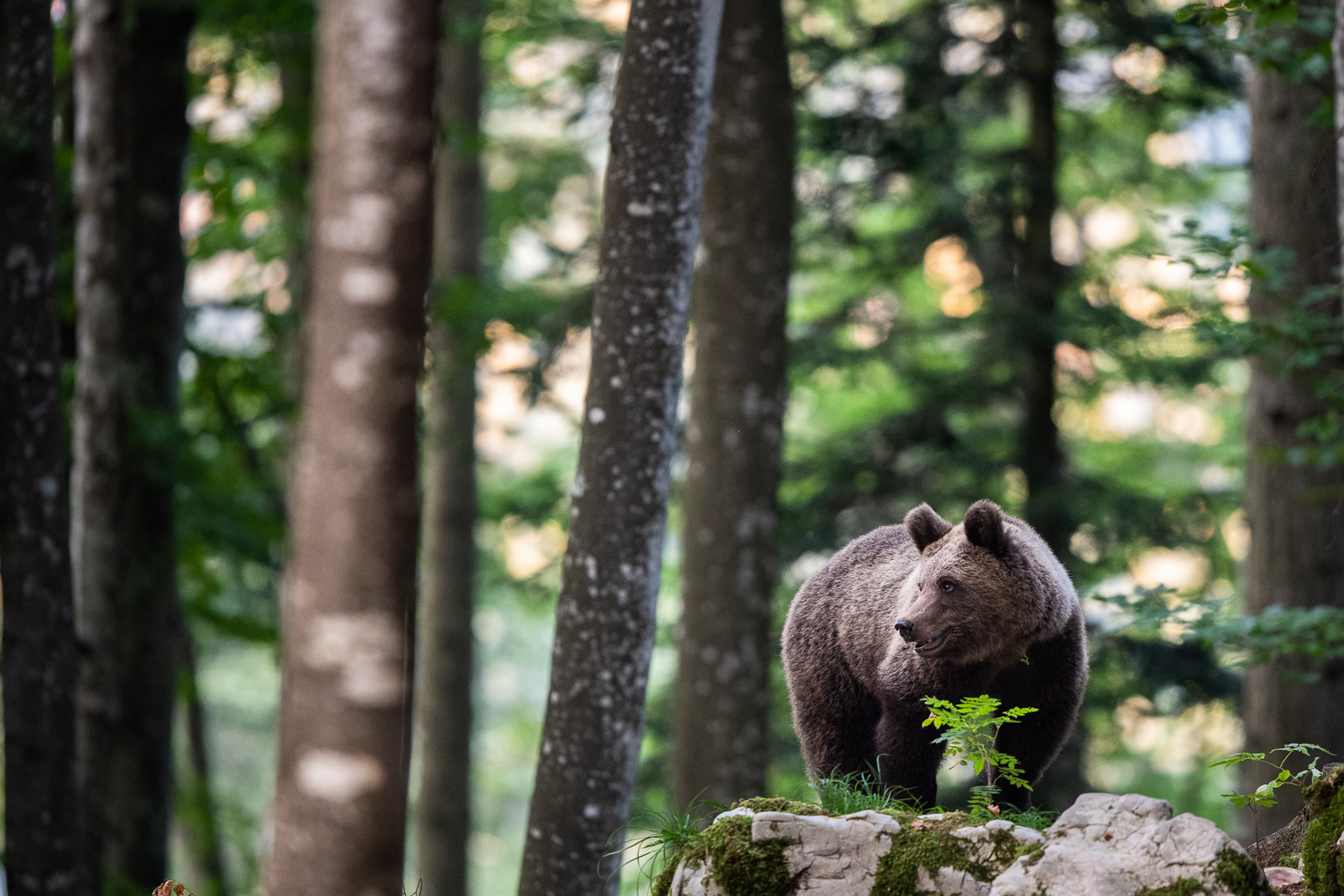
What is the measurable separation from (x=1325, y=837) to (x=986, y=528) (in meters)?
1.43

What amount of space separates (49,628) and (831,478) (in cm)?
757

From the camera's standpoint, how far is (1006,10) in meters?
12.6

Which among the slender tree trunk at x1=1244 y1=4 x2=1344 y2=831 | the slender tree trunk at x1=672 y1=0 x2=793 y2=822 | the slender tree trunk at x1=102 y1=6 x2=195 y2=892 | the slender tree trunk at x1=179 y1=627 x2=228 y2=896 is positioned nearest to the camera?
the slender tree trunk at x1=672 y1=0 x2=793 y2=822

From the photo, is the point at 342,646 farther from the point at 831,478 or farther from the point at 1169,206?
the point at 1169,206

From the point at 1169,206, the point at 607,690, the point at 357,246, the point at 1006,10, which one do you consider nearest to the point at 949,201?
the point at 1006,10

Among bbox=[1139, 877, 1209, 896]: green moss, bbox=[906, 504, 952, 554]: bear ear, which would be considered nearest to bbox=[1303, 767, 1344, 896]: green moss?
bbox=[1139, 877, 1209, 896]: green moss

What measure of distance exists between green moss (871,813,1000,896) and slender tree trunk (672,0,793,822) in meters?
3.59

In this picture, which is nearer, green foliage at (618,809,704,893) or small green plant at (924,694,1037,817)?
small green plant at (924,694,1037,817)

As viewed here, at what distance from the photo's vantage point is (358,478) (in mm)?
2855

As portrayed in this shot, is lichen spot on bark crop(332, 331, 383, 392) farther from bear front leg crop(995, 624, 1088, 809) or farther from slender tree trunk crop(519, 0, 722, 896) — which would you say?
bear front leg crop(995, 624, 1088, 809)

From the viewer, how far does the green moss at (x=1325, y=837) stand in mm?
3645

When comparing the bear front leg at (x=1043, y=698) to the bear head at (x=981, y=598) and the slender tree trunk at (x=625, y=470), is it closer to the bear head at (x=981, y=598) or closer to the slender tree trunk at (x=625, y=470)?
the bear head at (x=981, y=598)

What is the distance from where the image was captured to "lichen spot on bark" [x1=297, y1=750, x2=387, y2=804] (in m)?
2.83

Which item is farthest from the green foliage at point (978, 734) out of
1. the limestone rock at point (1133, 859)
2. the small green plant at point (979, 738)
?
the limestone rock at point (1133, 859)
